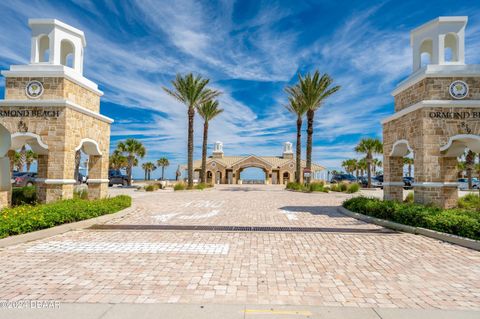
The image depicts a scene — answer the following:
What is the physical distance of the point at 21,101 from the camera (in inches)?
→ 443

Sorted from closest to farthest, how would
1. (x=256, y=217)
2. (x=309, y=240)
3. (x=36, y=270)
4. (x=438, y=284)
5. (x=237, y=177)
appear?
(x=438, y=284)
(x=36, y=270)
(x=309, y=240)
(x=256, y=217)
(x=237, y=177)

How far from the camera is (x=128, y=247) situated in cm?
707

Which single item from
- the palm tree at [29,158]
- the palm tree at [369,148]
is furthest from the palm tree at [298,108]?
the palm tree at [29,158]

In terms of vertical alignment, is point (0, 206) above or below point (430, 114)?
below

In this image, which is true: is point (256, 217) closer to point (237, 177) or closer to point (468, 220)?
point (468, 220)

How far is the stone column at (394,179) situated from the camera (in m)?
13.4

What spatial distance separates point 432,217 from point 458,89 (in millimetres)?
5512

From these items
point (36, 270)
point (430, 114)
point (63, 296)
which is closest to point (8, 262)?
point (36, 270)

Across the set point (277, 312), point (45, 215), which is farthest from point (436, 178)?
point (45, 215)

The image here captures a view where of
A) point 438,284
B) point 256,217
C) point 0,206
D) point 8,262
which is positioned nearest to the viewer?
point 438,284

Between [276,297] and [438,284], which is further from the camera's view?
[438,284]

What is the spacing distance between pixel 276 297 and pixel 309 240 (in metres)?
3.84

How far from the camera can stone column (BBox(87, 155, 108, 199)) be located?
13.8 meters

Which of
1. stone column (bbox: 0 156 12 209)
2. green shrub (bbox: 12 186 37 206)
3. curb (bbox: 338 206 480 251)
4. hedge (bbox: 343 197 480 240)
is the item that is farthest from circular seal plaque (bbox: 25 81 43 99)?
hedge (bbox: 343 197 480 240)
